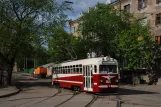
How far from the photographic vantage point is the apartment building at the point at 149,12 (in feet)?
150

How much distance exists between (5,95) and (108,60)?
24.7 ft

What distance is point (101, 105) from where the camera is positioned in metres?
17.4

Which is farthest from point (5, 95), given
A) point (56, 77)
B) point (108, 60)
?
point (56, 77)

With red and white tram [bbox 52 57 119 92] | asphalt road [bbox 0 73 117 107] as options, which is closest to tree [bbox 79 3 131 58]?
red and white tram [bbox 52 57 119 92]

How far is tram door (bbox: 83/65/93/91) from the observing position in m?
24.4

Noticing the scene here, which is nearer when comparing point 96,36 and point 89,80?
point 89,80

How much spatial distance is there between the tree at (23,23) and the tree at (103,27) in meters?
9.47

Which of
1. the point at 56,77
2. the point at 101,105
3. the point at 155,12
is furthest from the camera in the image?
the point at 155,12

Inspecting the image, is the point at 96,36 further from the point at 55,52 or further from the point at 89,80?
the point at 89,80

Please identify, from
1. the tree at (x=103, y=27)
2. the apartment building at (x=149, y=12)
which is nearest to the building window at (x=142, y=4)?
the apartment building at (x=149, y=12)

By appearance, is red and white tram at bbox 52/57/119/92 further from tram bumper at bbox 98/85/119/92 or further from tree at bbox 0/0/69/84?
tree at bbox 0/0/69/84

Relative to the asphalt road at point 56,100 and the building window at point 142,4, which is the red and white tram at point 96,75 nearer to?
the asphalt road at point 56,100

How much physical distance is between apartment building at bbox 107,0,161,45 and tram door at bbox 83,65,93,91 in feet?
71.6

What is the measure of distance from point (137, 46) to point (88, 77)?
1746 centimetres
